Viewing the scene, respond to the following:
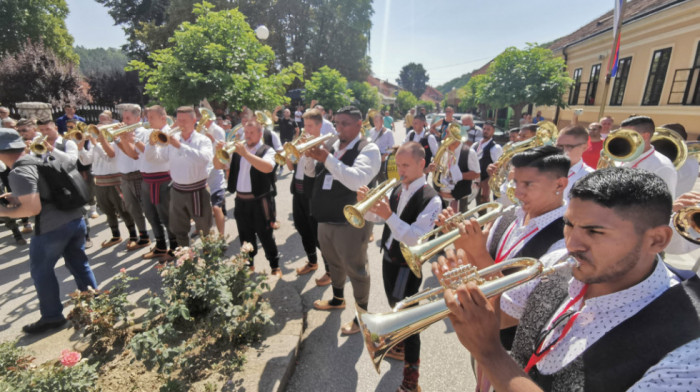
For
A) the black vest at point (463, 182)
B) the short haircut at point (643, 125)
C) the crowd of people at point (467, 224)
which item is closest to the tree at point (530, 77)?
the crowd of people at point (467, 224)

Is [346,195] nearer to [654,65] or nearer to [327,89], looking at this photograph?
[327,89]

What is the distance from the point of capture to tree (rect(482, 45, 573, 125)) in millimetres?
16906

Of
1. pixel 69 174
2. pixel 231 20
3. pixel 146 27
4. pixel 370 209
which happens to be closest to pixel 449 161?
pixel 370 209

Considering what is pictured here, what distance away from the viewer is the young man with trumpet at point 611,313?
0.96 metres

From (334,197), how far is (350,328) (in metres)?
1.49

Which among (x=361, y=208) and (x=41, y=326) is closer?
(x=361, y=208)

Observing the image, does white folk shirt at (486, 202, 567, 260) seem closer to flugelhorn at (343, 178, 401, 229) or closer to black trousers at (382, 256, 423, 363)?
black trousers at (382, 256, 423, 363)

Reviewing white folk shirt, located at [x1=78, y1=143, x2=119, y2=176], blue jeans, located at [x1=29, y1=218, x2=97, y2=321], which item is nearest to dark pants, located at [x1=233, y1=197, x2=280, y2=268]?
blue jeans, located at [x1=29, y1=218, x2=97, y2=321]

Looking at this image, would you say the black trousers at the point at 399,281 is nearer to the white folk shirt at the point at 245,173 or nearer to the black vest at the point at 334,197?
the black vest at the point at 334,197

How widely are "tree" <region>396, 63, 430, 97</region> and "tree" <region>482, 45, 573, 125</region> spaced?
9523 cm

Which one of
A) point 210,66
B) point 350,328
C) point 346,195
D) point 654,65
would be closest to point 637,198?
point 346,195

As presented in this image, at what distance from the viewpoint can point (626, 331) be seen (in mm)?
1031

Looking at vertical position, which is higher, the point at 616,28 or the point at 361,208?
the point at 616,28

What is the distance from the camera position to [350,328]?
11.4 ft
